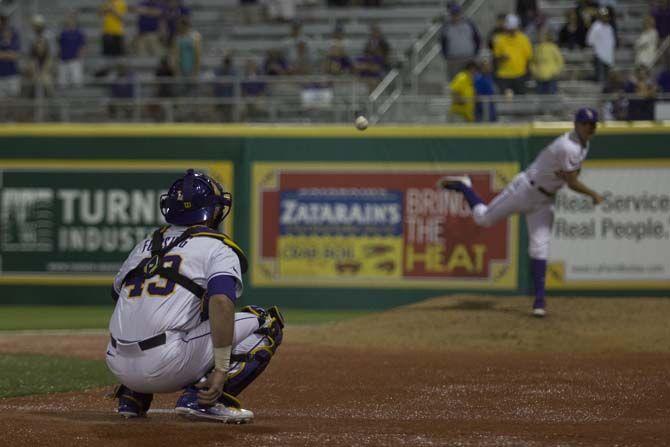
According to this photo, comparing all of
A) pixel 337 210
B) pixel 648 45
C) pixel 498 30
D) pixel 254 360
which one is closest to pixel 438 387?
pixel 254 360

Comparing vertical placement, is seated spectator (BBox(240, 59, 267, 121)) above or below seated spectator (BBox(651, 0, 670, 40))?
below

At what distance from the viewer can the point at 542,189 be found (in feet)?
43.1

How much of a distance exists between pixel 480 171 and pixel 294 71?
4.16m

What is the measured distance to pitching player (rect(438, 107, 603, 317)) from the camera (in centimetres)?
1280

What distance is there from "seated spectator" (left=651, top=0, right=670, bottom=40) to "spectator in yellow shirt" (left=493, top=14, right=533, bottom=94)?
220 centimetres

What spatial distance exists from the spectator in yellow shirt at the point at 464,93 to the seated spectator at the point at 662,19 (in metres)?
3.14

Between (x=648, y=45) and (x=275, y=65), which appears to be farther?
(x=275, y=65)

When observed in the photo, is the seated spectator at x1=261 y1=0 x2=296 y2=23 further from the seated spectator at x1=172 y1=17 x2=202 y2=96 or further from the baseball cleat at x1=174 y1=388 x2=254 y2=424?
the baseball cleat at x1=174 y1=388 x2=254 y2=424

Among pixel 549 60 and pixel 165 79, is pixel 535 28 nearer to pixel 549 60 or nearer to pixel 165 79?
pixel 549 60

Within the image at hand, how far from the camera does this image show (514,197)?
13234 millimetres

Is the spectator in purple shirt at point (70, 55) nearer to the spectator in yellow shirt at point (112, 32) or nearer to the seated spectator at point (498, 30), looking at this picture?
the spectator in yellow shirt at point (112, 32)

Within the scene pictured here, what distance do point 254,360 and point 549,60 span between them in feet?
39.7

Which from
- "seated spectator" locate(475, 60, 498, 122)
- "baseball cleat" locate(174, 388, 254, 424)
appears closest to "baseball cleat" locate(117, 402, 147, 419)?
"baseball cleat" locate(174, 388, 254, 424)

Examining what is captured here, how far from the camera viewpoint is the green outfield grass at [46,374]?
29.6 feet
